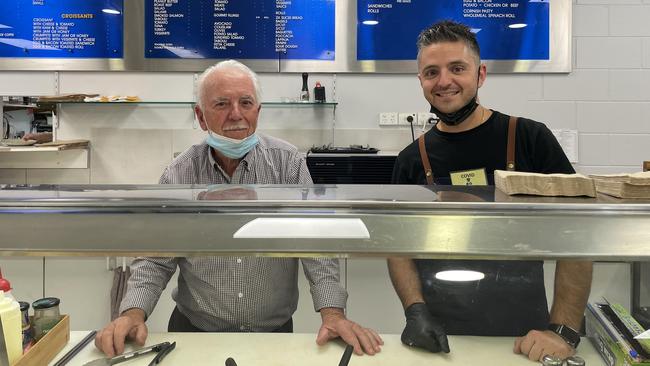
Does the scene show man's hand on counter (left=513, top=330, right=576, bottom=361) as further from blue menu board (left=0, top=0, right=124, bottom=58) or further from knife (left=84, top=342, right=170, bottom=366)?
blue menu board (left=0, top=0, right=124, bottom=58)

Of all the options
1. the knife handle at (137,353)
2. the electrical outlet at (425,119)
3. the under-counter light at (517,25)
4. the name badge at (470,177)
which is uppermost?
the under-counter light at (517,25)

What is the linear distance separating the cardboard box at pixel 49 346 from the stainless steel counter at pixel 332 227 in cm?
36

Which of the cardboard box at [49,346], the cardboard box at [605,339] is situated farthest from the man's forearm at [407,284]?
the cardboard box at [49,346]

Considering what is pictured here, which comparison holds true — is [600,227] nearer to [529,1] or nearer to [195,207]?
[195,207]

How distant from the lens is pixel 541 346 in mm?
1048

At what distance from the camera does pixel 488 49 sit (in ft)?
10.8

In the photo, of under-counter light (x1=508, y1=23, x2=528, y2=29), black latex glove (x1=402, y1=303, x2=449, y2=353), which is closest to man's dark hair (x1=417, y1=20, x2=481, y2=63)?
black latex glove (x1=402, y1=303, x2=449, y2=353)

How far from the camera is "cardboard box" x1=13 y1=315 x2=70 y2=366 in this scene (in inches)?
36.9

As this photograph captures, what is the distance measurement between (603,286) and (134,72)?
308cm

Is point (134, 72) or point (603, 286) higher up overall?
point (134, 72)

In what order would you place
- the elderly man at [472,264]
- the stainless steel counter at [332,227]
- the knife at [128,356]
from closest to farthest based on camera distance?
the stainless steel counter at [332,227]
the knife at [128,356]
the elderly man at [472,264]

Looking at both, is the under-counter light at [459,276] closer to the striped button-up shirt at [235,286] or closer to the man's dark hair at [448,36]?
the striped button-up shirt at [235,286]

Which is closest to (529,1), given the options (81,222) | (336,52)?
(336,52)

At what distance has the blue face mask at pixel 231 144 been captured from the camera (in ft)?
5.23
